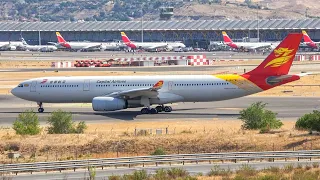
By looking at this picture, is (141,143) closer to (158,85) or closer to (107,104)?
(158,85)

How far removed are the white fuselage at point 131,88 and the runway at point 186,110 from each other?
1.26m

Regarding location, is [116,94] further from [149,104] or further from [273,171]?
[273,171]

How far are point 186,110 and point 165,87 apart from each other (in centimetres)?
334

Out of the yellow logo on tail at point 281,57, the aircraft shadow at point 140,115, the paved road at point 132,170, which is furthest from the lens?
the yellow logo on tail at point 281,57

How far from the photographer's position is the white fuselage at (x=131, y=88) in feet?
221

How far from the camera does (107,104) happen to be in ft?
220

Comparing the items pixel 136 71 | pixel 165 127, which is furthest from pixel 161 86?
pixel 136 71

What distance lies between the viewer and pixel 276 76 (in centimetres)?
6662

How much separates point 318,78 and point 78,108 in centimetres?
3769

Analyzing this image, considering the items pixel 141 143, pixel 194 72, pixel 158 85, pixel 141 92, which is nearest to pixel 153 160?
pixel 141 143

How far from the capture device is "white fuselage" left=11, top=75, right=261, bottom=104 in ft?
221

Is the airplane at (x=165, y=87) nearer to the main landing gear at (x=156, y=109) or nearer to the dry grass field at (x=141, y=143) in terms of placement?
the main landing gear at (x=156, y=109)

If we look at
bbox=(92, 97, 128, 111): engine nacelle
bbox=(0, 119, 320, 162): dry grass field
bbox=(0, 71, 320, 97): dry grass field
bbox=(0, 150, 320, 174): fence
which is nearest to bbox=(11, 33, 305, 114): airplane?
bbox=(92, 97, 128, 111): engine nacelle

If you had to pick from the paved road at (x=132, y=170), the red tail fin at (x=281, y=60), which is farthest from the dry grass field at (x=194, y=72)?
the paved road at (x=132, y=170)
